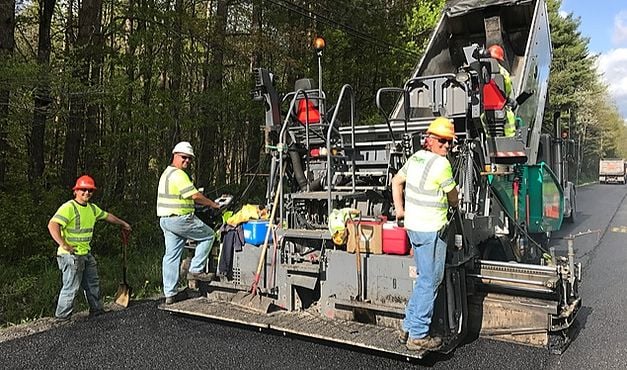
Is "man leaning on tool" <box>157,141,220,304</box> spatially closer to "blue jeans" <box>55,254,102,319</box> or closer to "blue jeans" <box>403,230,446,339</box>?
Answer: "blue jeans" <box>55,254,102,319</box>

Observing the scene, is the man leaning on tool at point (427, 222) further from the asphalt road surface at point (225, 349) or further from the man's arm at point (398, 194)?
the asphalt road surface at point (225, 349)

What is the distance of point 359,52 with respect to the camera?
1432cm

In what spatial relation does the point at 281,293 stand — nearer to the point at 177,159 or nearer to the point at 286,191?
the point at 286,191

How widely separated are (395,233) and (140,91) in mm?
5777

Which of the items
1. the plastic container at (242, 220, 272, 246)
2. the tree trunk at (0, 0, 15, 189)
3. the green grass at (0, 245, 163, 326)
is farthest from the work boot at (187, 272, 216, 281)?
the tree trunk at (0, 0, 15, 189)

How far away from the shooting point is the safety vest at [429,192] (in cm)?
→ 389

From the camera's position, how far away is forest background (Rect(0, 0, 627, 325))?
7.26 m

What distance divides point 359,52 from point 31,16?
25.0 feet

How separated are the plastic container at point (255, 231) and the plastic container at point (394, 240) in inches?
45.7

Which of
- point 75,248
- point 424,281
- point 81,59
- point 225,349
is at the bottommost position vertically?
point 225,349

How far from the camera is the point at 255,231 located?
490 cm

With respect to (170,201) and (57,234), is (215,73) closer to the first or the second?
(170,201)

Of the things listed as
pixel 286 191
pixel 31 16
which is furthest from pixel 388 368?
pixel 31 16

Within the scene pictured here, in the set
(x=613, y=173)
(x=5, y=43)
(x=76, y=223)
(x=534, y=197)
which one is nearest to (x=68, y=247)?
(x=76, y=223)
